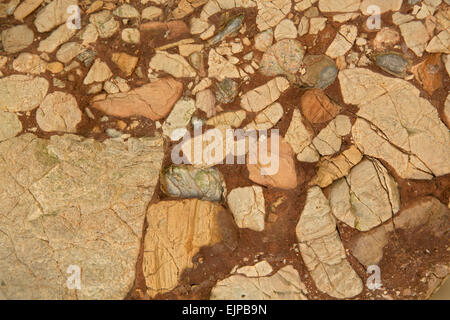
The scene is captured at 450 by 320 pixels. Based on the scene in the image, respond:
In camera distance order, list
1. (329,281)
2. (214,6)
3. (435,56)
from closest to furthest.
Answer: (329,281) → (435,56) → (214,6)

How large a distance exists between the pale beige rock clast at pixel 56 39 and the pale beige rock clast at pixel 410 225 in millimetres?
3073

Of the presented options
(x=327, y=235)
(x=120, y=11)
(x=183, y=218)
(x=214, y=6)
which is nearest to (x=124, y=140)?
(x=183, y=218)

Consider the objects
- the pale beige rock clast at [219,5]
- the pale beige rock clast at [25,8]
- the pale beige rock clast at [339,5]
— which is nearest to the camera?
the pale beige rock clast at [339,5]

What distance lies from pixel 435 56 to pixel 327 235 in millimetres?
1791

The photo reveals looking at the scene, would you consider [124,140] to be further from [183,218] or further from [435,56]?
[435,56]

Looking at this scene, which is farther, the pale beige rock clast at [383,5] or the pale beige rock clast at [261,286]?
the pale beige rock clast at [383,5]

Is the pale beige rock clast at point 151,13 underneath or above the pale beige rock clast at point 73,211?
above

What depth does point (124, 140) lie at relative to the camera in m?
3.27

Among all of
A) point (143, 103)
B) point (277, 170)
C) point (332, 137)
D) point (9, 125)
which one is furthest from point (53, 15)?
point (332, 137)

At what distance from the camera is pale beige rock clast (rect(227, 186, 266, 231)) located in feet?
10.3

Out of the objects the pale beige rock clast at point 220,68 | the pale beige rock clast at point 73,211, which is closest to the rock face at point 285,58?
the pale beige rock clast at point 220,68

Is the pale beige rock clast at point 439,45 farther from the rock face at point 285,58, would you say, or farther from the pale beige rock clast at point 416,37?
the rock face at point 285,58

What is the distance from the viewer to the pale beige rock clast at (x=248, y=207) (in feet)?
10.3

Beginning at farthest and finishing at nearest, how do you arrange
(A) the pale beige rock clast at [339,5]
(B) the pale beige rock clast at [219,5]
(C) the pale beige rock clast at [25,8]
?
(C) the pale beige rock clast at [25,8] → (B) the pale beige rock clast at [219,5] → (A) the pale beige rock clast at [339,5]
